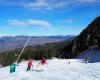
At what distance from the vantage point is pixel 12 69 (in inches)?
731

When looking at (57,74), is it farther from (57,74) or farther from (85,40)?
(85,40)

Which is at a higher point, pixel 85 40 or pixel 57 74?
pixel 85 40

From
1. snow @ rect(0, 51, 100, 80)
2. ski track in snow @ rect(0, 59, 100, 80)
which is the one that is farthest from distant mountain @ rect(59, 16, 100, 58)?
ski track in snow @ rect(0, 59, 100, 80)

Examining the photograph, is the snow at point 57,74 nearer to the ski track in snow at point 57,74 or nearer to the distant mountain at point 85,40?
the ski track in snow at point 57,74

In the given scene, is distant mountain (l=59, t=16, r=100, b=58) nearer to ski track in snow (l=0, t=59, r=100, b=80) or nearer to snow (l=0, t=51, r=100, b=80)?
snow (l=0, t=51, r=100, b=80)

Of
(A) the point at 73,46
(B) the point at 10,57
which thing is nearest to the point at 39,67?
(B) the point at 10,57

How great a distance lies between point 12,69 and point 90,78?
12635mm

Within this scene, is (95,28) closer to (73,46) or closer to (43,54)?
(73,46)

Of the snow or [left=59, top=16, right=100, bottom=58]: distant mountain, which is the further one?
[left=59, top=16, right=100, bottom=58]: distant mountain

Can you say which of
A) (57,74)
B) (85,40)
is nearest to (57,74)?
(57,74)

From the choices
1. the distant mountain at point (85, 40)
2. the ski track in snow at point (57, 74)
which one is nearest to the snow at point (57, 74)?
the ski track in snow at point (57, 74)

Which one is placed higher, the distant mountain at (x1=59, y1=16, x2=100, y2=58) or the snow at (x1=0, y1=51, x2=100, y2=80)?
the distant mountain at (x1=59, y1=16, x2=100, y2=58)

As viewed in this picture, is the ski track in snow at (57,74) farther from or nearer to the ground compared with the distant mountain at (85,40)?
nearer to the ground

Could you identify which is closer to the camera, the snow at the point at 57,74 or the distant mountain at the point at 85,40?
the snow at the point at 57,74
